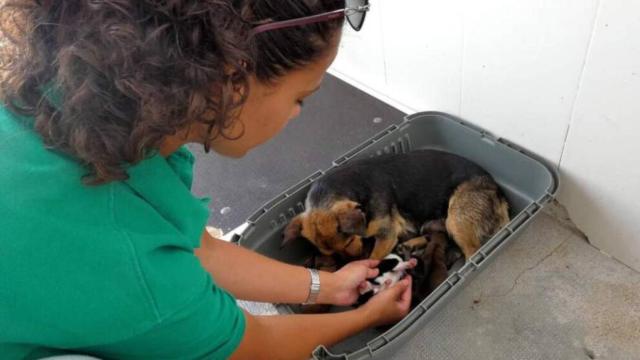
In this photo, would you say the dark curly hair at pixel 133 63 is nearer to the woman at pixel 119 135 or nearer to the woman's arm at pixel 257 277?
the woman at pixel 119 135

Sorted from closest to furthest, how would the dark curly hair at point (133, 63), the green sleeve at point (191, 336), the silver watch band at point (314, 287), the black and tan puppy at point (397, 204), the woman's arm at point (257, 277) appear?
the dark curly hair at point (133, 63)
the green sleeve at point (191, 336)
the woman's arm at point (257, 277)
the silver watch band at point (314, 287)
the black and tan puppy at point (397, 204)

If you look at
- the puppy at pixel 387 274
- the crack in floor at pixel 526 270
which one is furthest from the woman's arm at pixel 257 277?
the crack in floor at pixel 526 270

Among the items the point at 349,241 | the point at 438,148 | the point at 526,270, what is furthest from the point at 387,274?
the point at 438,148

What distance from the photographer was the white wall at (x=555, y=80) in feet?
3.77

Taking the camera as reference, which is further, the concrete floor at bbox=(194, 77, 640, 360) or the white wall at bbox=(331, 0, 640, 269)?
the concrete floor at bbox=(194, 77, 640, 360)

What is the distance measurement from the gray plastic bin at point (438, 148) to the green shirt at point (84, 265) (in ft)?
1.61

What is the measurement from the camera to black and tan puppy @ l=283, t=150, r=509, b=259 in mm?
1466

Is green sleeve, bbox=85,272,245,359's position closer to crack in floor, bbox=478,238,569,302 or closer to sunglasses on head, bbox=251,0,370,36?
sunglasses on head, bbox=251,0,370,36

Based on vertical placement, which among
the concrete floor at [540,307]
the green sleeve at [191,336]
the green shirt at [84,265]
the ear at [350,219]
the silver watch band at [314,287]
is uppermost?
the green shirt at [84,265]

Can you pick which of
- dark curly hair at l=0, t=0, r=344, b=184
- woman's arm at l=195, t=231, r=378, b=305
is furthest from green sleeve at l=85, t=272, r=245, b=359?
woman's arm at l=195, t=231, r=378, b=305

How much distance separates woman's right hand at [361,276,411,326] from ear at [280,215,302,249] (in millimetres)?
347

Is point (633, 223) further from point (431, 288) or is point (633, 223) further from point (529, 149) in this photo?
point (431, 288)

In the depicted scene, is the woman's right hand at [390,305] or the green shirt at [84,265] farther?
the woman's right hand at [390,305]

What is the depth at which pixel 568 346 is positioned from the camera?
1.25m
